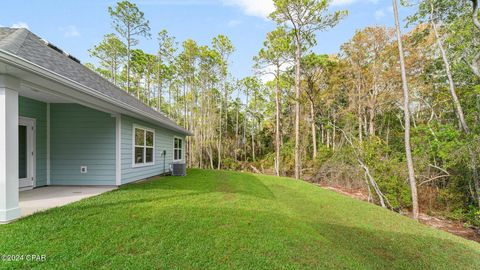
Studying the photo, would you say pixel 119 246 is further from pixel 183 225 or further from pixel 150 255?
pixel 183 225

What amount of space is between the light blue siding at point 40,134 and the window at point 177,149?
5648mm

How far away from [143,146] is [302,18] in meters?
10.6

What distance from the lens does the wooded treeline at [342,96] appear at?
8.01m

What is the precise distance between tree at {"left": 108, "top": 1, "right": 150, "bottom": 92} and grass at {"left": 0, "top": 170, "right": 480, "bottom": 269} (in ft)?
39.7

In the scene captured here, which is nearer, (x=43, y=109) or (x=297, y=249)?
(x=297, y=249)

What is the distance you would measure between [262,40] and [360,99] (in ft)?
25.0

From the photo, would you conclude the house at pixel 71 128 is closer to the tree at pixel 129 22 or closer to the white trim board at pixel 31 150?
the white trim board at pixel 31 150

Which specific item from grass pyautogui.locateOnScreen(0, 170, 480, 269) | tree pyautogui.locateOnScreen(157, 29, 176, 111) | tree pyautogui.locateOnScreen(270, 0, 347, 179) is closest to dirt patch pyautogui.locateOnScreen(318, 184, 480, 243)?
grass pyautogui.locateOnScreen(0, 170, 480, 269)

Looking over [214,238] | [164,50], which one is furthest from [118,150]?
[164,50]

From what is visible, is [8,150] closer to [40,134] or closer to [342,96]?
[40,134]

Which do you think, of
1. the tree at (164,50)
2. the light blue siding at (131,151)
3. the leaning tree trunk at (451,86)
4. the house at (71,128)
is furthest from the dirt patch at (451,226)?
the tree at (164,50)

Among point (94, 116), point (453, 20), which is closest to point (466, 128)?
point (453, 20)

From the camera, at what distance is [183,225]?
3.30 metres

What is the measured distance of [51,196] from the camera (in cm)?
462
